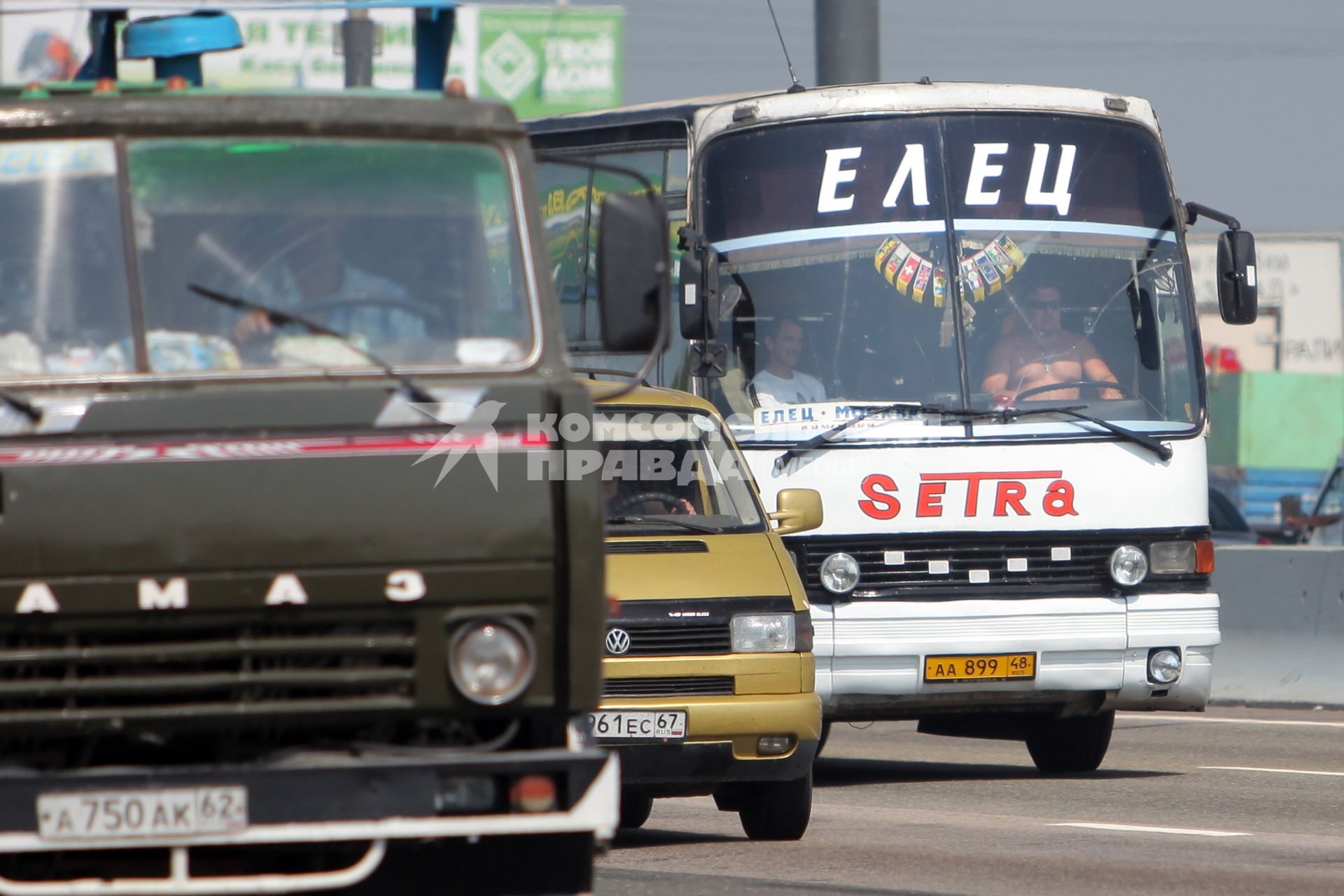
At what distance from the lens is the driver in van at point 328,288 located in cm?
591

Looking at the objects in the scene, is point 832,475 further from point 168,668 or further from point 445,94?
point 168,668

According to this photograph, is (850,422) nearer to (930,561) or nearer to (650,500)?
(930,561)

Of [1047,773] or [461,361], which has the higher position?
[461,361]

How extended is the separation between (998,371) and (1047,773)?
100 inches

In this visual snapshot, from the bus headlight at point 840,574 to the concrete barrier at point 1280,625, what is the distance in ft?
20.2

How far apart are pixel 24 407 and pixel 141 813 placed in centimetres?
107

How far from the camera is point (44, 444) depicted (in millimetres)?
5500

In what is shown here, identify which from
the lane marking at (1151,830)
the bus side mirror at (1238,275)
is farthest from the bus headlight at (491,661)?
the bus side mirror at (1238,275)

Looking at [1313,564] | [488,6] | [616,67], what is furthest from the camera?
[616,67]

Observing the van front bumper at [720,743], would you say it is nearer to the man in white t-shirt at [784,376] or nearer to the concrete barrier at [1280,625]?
the man in white t-shirt at [784,376]

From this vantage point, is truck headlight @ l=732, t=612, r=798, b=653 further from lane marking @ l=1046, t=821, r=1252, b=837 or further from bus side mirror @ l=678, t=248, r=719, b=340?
bus side mirror @ l=678, t=248, r=719, b=340

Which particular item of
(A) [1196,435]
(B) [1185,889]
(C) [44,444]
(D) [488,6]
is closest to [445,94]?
(C) [44,444]

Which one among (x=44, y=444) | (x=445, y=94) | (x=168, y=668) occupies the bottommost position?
(x=168, y=668)

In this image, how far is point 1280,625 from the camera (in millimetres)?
16453
